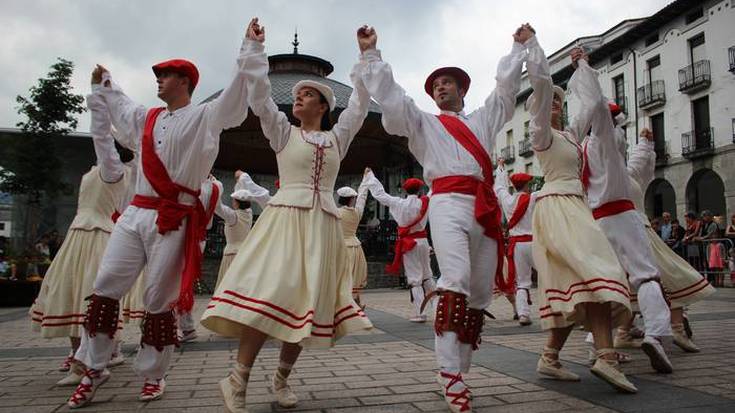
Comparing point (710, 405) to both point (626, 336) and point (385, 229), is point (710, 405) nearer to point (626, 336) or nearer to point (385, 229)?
point (626, 336)

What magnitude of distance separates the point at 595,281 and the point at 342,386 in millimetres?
1839

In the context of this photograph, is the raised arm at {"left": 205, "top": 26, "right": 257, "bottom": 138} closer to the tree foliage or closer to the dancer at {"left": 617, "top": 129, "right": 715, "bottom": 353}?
the dancer at {"left": 617, "top": 129, "right": 715, "bottom": 353}

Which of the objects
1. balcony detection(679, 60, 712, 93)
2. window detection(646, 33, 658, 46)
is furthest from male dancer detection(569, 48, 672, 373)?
window detection(646, 33, 658, 46)

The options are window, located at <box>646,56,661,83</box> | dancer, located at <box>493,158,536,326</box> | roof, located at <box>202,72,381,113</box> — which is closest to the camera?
dancer, located at <box>493,158,536,326</box>

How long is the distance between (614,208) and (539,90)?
4.33ft

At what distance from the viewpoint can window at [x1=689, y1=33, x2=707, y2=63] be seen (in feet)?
87.3

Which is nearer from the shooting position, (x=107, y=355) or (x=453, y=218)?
(x=453, y=218)

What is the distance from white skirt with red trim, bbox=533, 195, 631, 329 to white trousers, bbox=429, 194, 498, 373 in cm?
59

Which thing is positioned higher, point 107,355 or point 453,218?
point 453,218

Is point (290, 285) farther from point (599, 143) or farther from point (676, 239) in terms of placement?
point (676, 239)

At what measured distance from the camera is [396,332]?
7031 mm

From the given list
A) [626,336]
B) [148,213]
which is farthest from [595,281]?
[148,213]

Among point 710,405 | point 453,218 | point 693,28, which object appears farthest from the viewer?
point 693,28

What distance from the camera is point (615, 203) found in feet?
14.9
